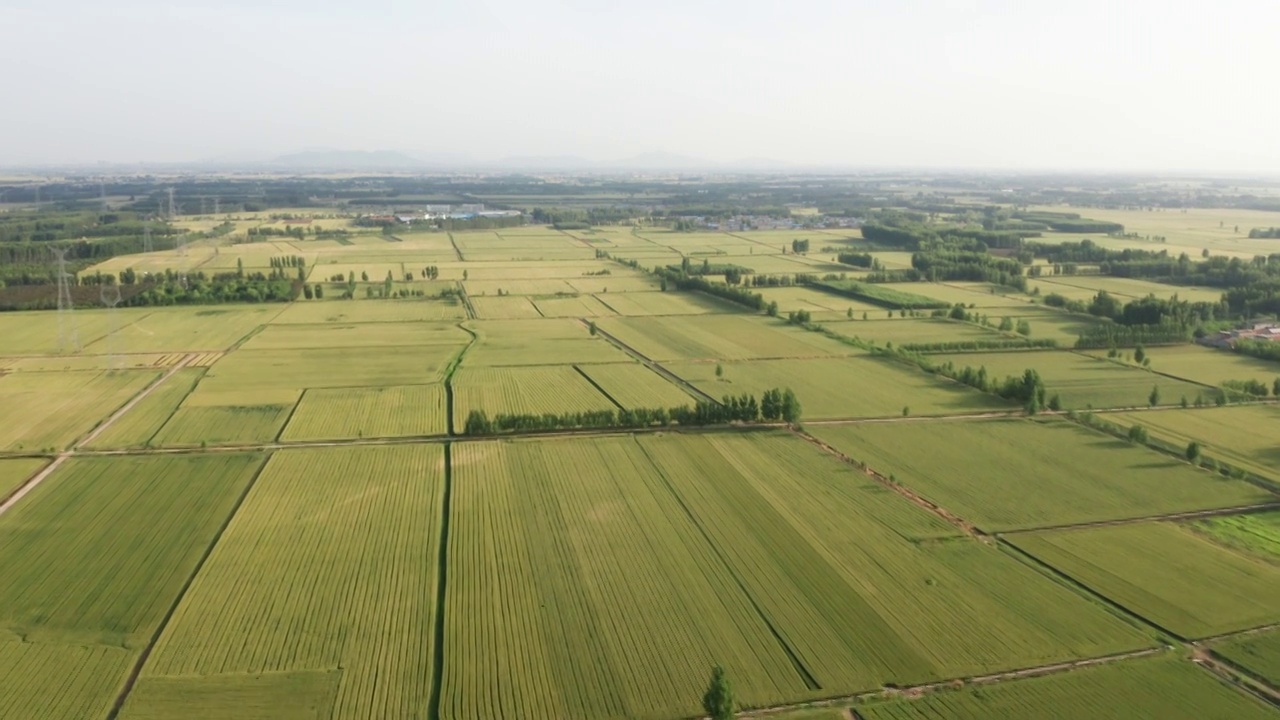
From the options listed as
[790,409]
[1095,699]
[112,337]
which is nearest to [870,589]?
[1095,699]

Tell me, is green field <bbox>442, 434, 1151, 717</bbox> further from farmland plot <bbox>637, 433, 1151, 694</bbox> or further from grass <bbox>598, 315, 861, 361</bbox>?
grass <bbox>598, 315, 861, 361</bbox>

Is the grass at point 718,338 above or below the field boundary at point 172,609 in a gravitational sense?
above

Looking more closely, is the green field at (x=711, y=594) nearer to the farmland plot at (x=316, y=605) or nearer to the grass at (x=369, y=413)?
the farmland plot at (x=316, y=605)

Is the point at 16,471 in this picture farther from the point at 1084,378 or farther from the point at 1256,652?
the point at 1084,378

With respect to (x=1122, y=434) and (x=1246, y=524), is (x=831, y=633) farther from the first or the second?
(x=1122, y=434)

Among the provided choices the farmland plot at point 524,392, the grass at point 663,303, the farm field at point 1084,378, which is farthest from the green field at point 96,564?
the grass at point 663,303

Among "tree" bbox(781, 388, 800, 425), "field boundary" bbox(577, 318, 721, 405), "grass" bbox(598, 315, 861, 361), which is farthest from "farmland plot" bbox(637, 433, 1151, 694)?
"grass" bbox(598, 315, 861, 361)

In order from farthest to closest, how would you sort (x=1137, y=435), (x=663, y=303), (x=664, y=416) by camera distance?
(x=663, y=303), (x=664, y=416), (x=1137, y=435)

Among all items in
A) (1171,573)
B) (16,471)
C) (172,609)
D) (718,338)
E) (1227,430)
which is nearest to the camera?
(172,609)
